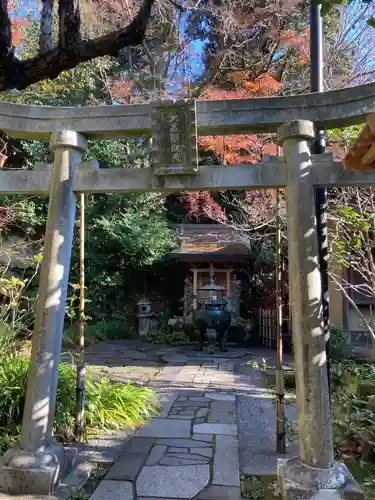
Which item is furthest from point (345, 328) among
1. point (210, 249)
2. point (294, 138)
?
point (294, 138)

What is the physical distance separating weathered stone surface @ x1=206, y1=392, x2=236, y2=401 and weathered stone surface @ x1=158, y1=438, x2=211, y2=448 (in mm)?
1823

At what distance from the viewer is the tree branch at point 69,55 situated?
11.3 feet

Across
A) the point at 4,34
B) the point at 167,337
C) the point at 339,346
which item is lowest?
the point at 167,337

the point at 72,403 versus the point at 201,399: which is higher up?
the point at 72,403

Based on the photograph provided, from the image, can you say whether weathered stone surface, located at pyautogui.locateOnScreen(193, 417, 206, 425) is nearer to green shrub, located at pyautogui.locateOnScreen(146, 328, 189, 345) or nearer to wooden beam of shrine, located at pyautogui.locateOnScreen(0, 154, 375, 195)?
wooden beam of shrine, located at pyautogui.locateOnScreen(0, 154, 375, 195)

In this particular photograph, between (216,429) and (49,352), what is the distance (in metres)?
2.50

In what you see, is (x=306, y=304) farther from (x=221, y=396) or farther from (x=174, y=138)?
(x=221, y=396)

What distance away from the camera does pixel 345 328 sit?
1026 cm

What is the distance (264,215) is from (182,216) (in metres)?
7.13

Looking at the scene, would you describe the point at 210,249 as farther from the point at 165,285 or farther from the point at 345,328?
the point at 345,328

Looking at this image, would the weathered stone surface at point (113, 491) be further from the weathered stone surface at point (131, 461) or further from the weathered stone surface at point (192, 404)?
the weathered stone surface at point (192, 404)

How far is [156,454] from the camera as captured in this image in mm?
4219

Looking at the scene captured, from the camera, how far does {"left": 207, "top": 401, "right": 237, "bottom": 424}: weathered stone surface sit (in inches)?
210

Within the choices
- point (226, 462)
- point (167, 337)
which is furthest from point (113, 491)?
point (167, 337)
